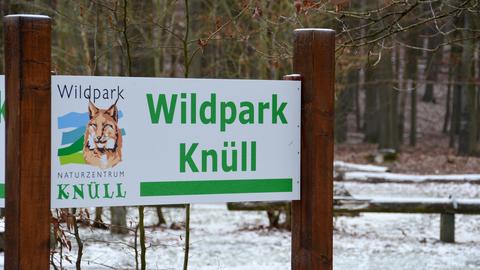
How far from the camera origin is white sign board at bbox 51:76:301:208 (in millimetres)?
3338

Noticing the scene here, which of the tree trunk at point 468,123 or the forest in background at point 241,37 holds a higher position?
the forest in background at point 241,37

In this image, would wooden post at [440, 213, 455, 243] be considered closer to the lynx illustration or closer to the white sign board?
the white sign board

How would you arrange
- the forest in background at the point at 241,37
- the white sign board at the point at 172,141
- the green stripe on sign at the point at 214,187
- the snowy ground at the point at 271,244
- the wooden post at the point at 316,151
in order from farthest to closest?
1. the snowy ground at the point at 271,244
2. the forest in background at the point at 241,37
3. the wooden post at the point at 316,151
4. the green stripe on sign at the point at 214,187
5. the white sign board at the point at 172,141

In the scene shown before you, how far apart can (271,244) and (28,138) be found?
733cm

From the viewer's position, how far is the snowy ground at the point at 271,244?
876cm

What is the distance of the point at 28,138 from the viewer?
3188 mm

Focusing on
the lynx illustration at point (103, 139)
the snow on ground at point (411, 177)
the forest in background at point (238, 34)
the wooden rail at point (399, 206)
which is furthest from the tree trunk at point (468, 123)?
the lynx illustration at point (103, 139)

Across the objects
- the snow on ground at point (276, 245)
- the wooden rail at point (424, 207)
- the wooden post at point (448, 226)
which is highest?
the wooden rail at point (424, 207)

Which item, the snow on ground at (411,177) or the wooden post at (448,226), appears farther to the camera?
the snow on ground at (411,177)

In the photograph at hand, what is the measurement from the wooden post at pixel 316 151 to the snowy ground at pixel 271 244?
11.1 ft

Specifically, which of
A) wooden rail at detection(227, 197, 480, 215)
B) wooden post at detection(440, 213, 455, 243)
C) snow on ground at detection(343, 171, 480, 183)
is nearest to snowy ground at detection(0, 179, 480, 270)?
wooden post at detection(440, 213, 455, 243)

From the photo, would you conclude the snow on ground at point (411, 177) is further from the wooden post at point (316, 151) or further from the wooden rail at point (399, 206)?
the wooden post at point (316, 151)

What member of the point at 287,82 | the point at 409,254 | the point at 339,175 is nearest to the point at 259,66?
the point at 409,254

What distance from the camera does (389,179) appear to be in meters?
19.1
